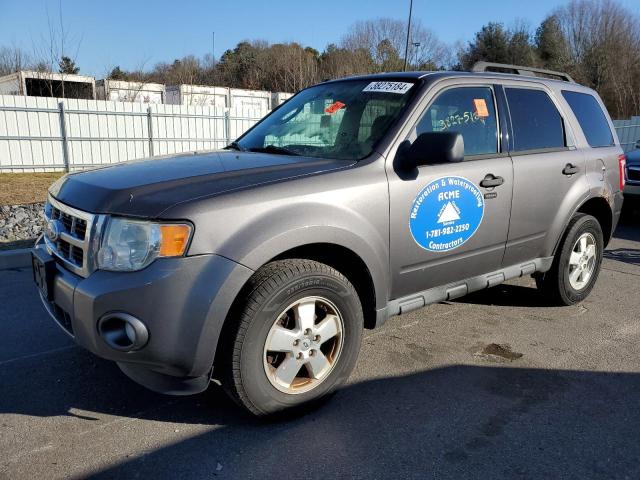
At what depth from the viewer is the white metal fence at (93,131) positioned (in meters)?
14.9

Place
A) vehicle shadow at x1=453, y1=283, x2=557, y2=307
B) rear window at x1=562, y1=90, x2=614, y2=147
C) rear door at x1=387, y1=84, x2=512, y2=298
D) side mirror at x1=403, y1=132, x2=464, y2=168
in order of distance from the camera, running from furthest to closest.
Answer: vehicle shadow at x1=453, y1=283, x2=557, y2=307
rear window at x1=562, y1=90, x2=614, y2=147
rear door at x1=387, y1=84, x2=512, y2=298
side mirror at x1=403, y1=132, x2=464, y2=168

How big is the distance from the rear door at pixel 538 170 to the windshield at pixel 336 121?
3.42 feet

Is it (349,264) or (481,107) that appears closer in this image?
(349,264)

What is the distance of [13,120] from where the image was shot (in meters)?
14.8

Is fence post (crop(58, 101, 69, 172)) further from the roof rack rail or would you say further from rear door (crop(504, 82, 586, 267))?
rear door (crop(504, 82, 586, 267))

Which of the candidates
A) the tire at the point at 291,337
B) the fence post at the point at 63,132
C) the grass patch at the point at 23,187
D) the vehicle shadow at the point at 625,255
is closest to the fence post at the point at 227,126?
the fence post at the point at 63,132

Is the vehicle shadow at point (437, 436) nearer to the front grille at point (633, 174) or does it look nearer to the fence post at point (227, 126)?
the front grille at point (633, 174)

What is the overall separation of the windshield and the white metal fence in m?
11.4

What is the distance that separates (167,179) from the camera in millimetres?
2707

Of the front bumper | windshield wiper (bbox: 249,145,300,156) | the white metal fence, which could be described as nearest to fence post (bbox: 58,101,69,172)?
the white metal fence

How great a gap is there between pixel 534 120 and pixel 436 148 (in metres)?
1.53

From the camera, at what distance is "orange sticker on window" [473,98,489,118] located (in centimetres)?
372

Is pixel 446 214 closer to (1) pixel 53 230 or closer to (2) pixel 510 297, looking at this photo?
(2) pixel 510 297

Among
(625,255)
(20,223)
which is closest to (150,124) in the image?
(20,223)
